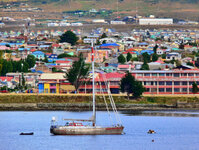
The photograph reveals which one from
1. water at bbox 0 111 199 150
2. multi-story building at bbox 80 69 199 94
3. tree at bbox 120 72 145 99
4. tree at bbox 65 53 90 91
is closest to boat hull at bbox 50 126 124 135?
water at bbox 0 111 199 150

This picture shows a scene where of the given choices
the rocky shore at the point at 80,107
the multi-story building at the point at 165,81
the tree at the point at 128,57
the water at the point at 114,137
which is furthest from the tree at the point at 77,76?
the tree at the point at 128,57

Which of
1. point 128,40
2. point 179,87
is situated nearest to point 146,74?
point 179,87

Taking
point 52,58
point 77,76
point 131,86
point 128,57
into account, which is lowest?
point 52,58

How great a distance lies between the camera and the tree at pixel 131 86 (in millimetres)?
82875

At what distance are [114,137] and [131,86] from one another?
1290 inches

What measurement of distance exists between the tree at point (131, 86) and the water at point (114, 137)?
A: 54.2 feet

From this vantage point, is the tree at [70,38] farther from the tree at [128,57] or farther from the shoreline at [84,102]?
the shoreline at [84,102]

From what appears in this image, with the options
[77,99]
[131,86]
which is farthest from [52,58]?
[77,99]

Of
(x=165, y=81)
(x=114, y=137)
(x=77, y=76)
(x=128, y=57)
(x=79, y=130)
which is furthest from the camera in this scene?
(x=128, y=57)

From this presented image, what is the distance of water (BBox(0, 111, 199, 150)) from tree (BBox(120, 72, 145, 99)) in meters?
16.5

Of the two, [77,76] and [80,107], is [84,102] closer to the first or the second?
[80,107]

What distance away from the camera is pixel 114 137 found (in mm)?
50969

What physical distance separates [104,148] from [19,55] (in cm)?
8926

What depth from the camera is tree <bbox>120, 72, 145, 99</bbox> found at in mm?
82875
